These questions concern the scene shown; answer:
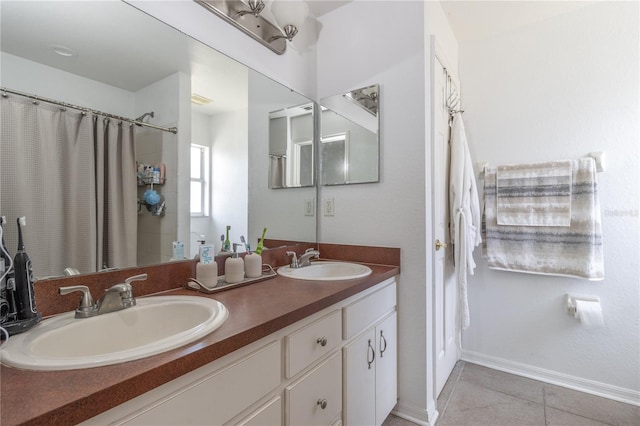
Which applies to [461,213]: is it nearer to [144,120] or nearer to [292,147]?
[292,147]

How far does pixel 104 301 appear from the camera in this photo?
0.87 metres

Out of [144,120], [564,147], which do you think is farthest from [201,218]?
[564,147]

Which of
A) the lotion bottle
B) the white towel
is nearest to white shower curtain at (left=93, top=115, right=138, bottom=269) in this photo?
the lotion bottle

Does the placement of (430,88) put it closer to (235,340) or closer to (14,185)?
(235,340)

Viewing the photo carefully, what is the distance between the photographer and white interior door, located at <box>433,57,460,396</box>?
1.70 metres

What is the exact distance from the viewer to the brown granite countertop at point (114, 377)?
467 mm

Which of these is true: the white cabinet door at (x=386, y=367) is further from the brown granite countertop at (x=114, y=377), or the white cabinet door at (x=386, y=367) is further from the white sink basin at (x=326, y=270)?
the brown granite countertop at (x=114, y=377)

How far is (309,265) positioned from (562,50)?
2159 mm

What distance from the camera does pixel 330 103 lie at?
1925mm

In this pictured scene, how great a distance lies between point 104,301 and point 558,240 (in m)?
2.40

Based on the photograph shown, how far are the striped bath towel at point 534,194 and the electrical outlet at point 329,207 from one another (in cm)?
118

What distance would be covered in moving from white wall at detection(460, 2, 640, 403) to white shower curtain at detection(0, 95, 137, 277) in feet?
7.50

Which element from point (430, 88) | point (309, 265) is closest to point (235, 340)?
point (309, 265)

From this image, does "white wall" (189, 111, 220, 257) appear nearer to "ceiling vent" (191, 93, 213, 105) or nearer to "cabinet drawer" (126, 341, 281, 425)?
"ceiling vent" (191, 93, 213, 105)
